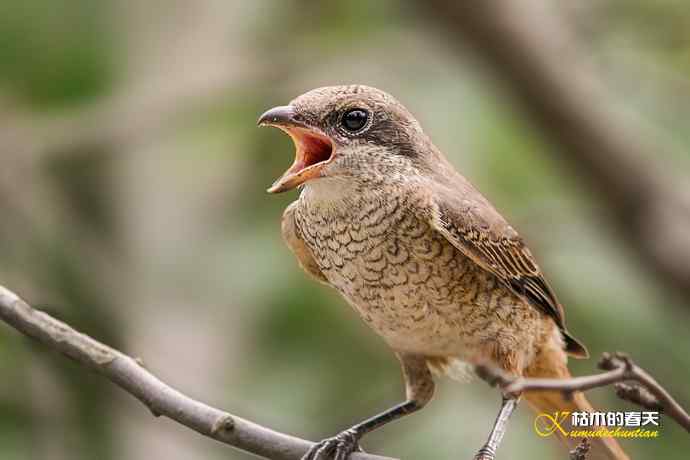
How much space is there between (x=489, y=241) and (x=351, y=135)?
1.84 feet

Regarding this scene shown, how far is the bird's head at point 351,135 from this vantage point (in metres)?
3.47

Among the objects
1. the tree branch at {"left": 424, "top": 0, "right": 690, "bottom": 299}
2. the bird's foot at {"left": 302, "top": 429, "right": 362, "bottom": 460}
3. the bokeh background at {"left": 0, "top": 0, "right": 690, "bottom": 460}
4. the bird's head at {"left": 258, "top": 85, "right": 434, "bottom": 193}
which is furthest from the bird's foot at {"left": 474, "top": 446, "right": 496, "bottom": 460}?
the tree branch at {"left": 424, "top": 0, "right": 690, "bottom": 299}

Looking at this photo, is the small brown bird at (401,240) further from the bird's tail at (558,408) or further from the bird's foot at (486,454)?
the bird's tail at (558,408)

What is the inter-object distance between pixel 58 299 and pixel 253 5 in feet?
8.44

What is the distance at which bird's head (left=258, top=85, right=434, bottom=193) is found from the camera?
137 inches

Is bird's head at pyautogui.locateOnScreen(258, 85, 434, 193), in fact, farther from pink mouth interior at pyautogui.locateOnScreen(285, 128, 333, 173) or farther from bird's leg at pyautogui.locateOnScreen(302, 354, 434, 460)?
bird's leg at pyautogui.locateOnScreen(302, 354, 434, 460)

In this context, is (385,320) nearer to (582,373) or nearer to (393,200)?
(393,200)

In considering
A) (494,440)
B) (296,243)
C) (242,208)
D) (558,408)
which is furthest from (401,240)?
(242,208)

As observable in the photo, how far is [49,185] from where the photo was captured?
7.33 meters

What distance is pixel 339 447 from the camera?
378 centimetres

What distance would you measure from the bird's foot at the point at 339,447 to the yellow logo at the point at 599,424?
0.69m

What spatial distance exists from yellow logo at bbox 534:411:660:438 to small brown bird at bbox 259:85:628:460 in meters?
0.28

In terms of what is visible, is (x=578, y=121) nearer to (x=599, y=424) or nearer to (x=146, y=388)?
(x=599, y=424)

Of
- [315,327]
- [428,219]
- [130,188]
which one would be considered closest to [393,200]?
[428,219]
